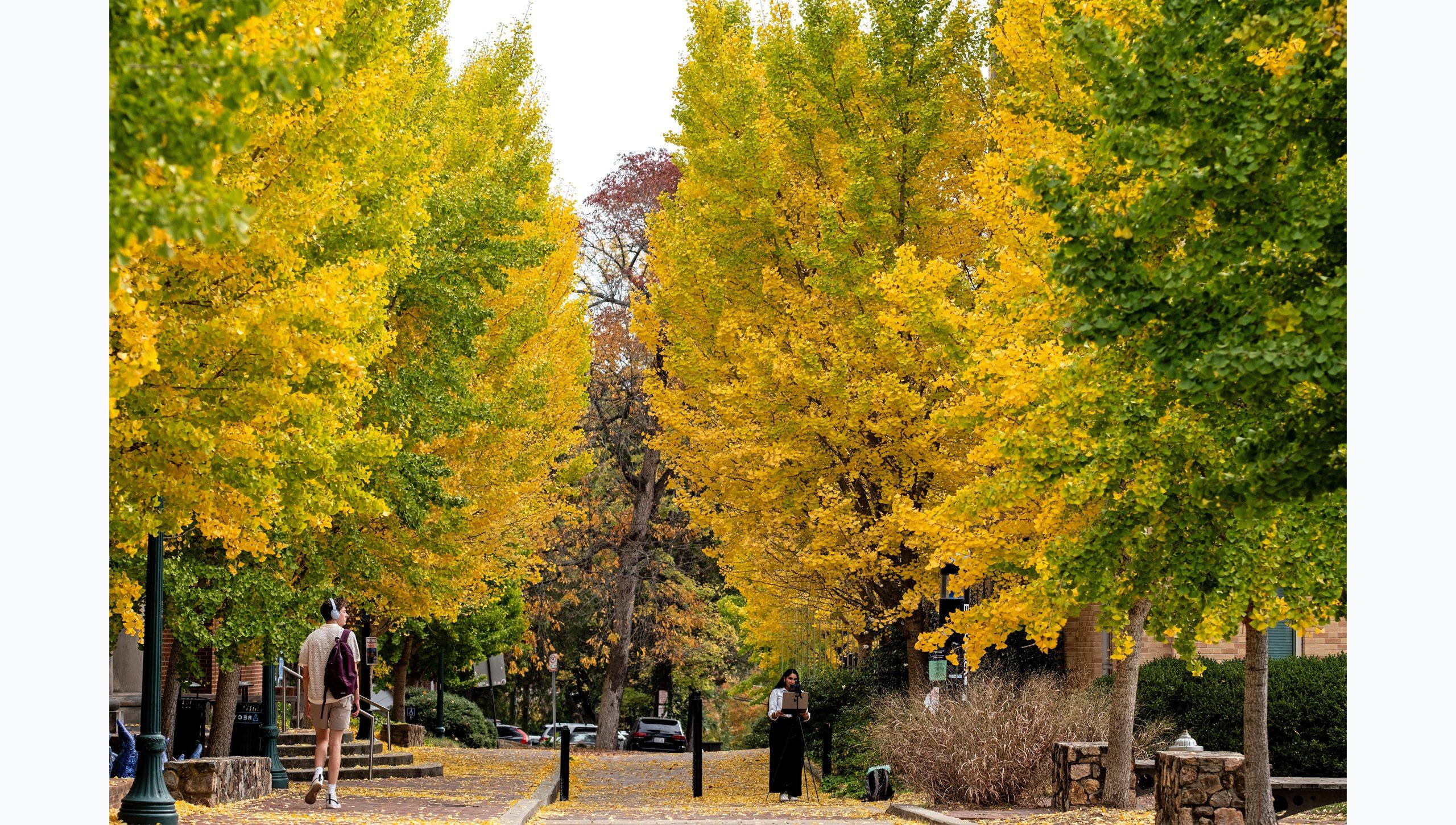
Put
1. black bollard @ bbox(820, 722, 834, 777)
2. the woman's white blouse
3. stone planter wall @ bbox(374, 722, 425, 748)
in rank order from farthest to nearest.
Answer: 1. stone planter wall @ bbox(374, 722, 425, 748)
2. black bollard @ bbox(820, 722, 834, 777)
3. the woman's white blouse

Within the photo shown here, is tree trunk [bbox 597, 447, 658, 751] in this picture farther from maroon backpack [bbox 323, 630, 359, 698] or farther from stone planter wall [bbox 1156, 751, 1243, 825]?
stone planter wall [bbox 1156, 751, 1243, 825]

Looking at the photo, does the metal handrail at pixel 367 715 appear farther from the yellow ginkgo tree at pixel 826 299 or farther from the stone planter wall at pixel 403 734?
the yellow ginkgo tree at pixel 826 299

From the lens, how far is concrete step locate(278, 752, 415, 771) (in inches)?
858

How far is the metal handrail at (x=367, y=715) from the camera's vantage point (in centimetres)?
2042

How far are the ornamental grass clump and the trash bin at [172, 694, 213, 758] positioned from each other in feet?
39.2

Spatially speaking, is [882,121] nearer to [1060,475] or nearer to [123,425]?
[1060,475]

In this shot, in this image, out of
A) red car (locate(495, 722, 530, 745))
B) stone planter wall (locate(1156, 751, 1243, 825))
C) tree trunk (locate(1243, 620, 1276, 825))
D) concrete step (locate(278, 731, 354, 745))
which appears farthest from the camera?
red car (locate(495, 722, 530, 745))

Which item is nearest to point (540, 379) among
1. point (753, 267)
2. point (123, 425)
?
point (753, 267)

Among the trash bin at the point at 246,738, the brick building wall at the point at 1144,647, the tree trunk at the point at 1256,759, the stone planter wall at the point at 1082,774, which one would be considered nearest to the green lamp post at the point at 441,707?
the brick building wall at the point at 1144,647

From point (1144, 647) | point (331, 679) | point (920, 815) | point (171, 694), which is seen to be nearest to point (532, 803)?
point (331, 679)

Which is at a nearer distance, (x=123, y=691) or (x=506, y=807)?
(x=506, y=807)

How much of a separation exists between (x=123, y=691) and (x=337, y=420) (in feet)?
47.3

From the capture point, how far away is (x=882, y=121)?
21781 millimetres

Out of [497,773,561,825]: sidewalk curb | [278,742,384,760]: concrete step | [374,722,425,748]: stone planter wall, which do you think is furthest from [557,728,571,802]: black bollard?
[374,722,425,748]: stone planter wall
